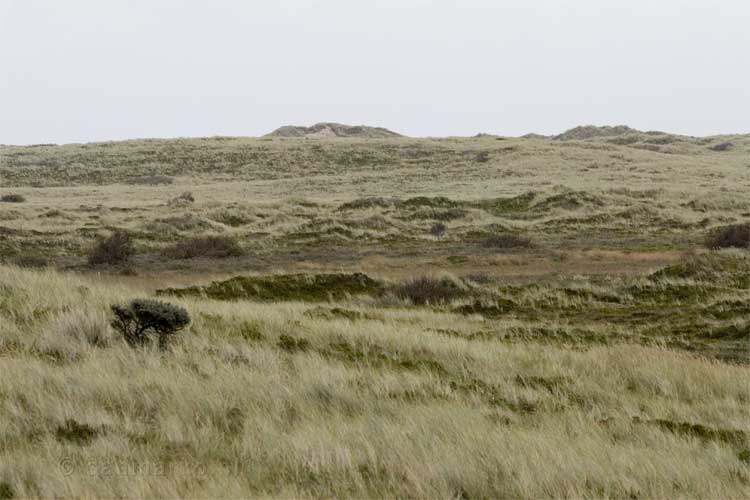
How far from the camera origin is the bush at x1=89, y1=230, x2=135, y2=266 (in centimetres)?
2775

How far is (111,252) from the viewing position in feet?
91.9

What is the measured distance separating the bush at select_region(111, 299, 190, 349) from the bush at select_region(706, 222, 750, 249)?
24.2 meters

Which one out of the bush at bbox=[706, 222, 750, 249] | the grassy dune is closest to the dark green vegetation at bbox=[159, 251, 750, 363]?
the grassy dune

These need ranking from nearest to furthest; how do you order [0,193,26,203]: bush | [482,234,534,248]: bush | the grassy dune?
the grassy dune
[482,234,534,248]: bush
[0,193,26,203]: bush

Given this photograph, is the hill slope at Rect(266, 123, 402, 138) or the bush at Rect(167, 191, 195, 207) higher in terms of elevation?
the hill slope at Rect(266, 123, 402, 138)

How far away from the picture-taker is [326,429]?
648cm

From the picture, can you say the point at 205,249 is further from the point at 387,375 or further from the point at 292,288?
the point at 387,375

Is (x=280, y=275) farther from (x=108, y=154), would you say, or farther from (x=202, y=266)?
(x=108, y=154)

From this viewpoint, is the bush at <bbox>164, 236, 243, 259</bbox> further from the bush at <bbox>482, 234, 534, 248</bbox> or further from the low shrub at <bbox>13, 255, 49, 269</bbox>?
the bush at <bbox>482, 234, 534, 248</bbox>

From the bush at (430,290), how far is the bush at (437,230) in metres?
15.5

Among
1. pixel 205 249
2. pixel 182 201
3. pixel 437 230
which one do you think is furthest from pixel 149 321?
pixel 182 201

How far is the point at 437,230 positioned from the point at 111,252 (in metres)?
15.6

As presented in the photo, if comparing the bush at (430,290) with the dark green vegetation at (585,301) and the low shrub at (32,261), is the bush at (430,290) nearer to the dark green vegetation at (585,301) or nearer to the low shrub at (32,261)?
the dark green vegetation at (585,301)

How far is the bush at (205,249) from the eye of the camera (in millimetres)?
29828
